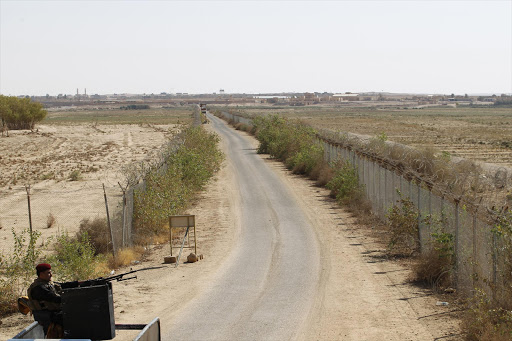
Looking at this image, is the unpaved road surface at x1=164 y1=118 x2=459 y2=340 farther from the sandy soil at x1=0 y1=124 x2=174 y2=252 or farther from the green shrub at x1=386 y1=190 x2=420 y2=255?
the sandy soil at x1=0 y1=124 x2=174 y2=252

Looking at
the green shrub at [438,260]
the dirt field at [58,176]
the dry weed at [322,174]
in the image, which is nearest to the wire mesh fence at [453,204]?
the green shrub at [438,260]

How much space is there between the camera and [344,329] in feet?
38.9

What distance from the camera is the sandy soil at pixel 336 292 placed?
11930 millimetres

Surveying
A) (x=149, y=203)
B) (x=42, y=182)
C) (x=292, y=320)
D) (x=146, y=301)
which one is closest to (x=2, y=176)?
(x=42, y=182)

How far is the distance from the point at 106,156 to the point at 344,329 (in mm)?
49035

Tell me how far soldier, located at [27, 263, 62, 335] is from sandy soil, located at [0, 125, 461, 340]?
10.1 feet

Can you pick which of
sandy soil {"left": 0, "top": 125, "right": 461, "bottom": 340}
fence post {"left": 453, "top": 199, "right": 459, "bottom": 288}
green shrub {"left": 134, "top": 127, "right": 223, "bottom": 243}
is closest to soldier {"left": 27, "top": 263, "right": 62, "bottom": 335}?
sandy soil {"left": 0, "top": 125, "right": 461, "bottom": 340}

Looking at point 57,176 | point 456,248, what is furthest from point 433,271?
point 57,176

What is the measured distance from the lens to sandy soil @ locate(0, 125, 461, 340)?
11.9m

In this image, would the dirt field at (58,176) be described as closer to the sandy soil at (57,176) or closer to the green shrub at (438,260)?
the sandy soil at (57,176)

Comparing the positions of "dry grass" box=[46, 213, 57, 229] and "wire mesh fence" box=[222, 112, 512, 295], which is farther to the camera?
"dry grass" box=[46, 213, 57, 229]

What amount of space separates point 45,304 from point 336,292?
7.39 m

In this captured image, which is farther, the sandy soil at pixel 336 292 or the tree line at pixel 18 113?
the tree line at pixel 18 113

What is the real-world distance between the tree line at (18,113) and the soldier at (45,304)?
9029cm
